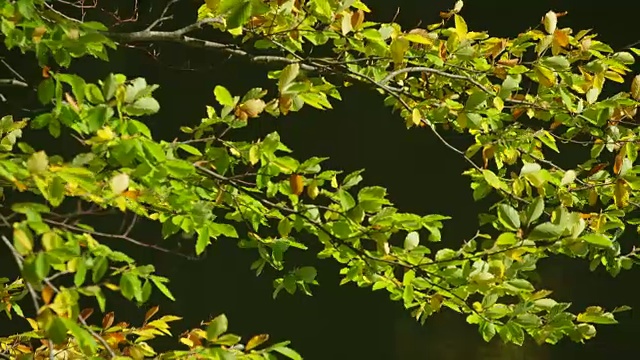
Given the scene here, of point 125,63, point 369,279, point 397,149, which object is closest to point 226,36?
point 125,63

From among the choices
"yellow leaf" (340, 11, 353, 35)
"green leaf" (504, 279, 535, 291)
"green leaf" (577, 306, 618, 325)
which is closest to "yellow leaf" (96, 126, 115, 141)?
"yellow leaf" (340, 11, 353, 35)

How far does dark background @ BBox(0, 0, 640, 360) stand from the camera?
3928 millimetres

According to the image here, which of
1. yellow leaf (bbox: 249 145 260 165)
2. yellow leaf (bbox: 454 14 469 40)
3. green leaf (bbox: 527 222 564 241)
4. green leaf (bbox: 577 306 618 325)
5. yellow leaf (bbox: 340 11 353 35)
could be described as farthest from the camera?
yellow leaf (bbox: 454 14 469 40)

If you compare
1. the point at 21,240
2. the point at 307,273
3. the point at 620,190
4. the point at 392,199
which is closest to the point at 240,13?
the point at 21,240

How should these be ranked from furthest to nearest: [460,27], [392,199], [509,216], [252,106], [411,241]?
[392,199], [460,27], [411,241], [252,106], [509,216]

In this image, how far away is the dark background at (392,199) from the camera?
393cm

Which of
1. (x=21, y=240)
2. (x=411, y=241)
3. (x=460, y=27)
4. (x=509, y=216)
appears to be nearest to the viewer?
(x=21, y=240)

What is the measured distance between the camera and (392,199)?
3.96 metres

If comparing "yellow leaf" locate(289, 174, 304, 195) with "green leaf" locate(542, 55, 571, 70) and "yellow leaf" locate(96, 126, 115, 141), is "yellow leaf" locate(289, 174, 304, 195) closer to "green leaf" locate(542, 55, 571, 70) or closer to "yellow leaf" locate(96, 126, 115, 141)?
"yellow leaf" locate(96, 126, 115, 141)

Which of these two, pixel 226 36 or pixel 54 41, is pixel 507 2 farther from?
pixel 54 41

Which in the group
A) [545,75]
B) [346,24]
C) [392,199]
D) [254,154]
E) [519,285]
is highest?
[346,24]

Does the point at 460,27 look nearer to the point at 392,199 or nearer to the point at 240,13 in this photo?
the point at 240,13

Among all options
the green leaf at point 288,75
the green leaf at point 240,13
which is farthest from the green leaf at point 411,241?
the green leaf at point 240,13

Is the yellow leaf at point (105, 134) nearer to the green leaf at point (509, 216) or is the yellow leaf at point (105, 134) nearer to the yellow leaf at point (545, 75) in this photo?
the green leaf at point (509, 216)
